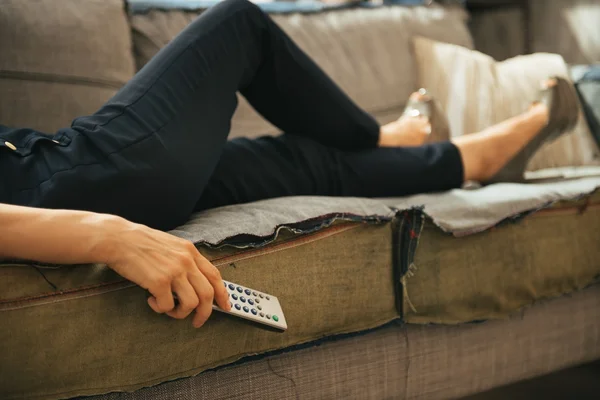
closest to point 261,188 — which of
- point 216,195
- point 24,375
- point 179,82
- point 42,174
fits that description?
point 216,195

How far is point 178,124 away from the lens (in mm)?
794

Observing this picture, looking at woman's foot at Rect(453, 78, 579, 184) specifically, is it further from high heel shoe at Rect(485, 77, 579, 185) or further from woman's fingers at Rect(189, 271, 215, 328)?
woman's fingers at Rect(189, 271, 215, 328)

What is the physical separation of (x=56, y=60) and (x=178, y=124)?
0.51 meters

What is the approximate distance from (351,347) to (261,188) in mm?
305

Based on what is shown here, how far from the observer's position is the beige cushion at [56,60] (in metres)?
1.12

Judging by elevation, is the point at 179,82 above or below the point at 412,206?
above

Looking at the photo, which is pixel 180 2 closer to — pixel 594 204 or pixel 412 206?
pixel 412 206

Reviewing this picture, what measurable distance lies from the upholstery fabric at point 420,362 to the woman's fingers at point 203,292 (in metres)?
0.18

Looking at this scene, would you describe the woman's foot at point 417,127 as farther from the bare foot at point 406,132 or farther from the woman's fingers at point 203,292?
the woman's fingers at point 203,292

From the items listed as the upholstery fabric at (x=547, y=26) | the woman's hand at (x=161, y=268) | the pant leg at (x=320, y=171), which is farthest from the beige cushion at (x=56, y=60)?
the upholstery fabric at (x=547, y=26)

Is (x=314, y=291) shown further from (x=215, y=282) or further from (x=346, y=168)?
(x=346, y=168)

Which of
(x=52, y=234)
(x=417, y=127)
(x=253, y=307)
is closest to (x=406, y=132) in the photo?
(x=417, y=127)

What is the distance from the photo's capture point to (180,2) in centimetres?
145

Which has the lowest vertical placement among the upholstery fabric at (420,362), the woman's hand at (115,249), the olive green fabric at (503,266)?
the upholstery fabric at (420,362)
